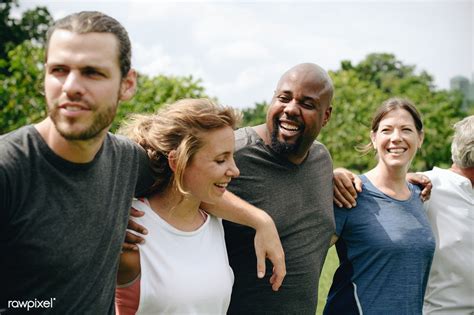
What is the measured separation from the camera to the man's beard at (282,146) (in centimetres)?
327

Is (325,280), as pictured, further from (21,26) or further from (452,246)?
(21,26)

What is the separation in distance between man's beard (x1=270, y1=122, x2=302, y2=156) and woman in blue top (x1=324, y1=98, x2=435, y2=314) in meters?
0.55

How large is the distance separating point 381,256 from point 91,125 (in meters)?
2.02

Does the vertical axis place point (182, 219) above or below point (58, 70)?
below

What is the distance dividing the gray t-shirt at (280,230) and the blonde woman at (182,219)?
0.33 meters

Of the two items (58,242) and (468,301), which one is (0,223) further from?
(468,301)

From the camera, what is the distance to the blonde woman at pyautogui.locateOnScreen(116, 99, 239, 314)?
2.56 metres

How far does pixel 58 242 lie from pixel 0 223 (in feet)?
0.71

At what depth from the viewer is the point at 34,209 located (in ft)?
6.66

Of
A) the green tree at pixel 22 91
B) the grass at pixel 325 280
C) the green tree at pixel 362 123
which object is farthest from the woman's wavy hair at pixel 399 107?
the green tree at pixel 362 123

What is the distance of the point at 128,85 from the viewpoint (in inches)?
95.0

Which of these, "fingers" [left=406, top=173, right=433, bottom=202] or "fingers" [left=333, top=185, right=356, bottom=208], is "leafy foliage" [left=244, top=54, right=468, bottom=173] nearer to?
"fingers" [left=406, top=173, right=433, bottom=202]

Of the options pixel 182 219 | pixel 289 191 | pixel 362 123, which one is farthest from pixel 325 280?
pixel 362 123

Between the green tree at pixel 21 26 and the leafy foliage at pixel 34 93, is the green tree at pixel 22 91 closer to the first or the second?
the leafy foliage at pixel 34 93
